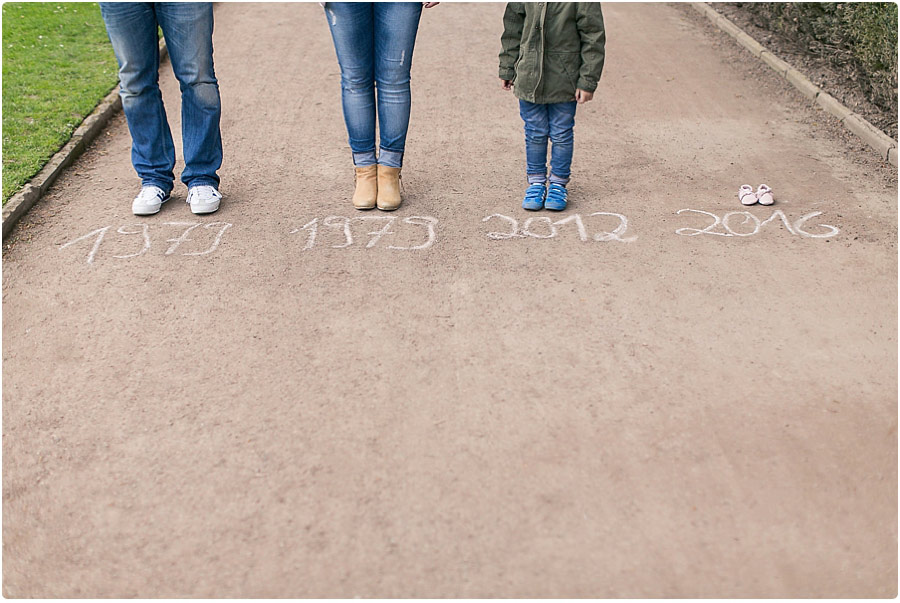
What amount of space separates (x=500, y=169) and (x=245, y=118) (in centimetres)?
228

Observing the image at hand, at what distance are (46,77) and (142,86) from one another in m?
2.99

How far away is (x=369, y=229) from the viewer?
4.91 m

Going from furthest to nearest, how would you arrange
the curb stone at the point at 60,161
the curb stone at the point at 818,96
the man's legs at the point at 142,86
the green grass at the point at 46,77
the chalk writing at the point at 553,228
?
the curb stone at the point at 818,96 → the green grass at the point at 46,77 → the curb stone at the point at 60,161 → the chalk writing at the point at 553,228 → the man's legs at the point at 142,86

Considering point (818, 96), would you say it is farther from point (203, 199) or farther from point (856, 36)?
point (203, 199)

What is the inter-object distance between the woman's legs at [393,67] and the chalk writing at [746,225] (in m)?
1.77

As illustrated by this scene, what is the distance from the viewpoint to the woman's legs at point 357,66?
4652 millimetres

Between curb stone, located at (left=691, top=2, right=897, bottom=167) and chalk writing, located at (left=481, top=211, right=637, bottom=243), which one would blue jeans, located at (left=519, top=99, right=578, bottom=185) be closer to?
chalk writing, located at (left=481, top=211, right=637, bottom=243)

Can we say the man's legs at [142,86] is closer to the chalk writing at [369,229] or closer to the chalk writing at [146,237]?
the chalk writing at [146,237]

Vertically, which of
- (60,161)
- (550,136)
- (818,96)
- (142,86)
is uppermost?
(142,86)

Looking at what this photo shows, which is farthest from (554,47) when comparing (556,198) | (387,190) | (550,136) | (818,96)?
(818,96)

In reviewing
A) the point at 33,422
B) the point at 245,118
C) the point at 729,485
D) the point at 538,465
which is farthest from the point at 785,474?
the point at 245,118

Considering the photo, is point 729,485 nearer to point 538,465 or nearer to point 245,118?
point 538,465

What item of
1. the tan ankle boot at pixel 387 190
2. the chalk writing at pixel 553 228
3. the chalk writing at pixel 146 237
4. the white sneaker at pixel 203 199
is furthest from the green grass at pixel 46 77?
the chalk writing at pixel 553 228

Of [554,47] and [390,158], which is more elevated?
[554,47]
